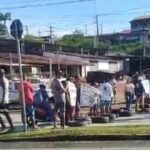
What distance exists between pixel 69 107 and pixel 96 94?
572 cm

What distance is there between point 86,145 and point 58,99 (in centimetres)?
366

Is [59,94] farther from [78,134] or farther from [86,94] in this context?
[86,94]

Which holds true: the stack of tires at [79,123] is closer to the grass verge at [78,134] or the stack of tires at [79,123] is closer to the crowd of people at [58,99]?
the crowd of people at [58,99]

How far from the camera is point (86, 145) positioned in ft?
41.6

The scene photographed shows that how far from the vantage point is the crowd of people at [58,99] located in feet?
51.9

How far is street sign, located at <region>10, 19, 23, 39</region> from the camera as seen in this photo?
1491cm

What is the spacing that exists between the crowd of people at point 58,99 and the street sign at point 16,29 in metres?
1.40

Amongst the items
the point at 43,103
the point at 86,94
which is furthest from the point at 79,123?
the point at 86,94

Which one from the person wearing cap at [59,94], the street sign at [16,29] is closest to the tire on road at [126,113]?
the person wearing cap at [59,94]

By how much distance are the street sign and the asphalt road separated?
3.09m

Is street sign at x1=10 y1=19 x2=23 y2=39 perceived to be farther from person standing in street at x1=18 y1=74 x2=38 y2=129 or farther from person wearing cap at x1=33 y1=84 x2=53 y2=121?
person wearing cap at x1=33 y1=84 x2=53 y2=121

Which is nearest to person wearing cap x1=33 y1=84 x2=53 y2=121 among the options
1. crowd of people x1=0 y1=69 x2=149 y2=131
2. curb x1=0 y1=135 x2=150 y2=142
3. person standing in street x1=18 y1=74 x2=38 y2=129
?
crowd of people x1=0 y1=69 x2=149 y2=131

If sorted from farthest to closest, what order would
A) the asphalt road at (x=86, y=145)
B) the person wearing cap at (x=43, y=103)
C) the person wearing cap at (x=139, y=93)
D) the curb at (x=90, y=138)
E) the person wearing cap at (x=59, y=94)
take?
the person wearing cap at (x=139, y=93), the person wearing cap at (x=43, y=103), the person wearing cap at (x=59, y=94), the curb at (x=90, y=138), the asphalt road at (x=86, y=145)

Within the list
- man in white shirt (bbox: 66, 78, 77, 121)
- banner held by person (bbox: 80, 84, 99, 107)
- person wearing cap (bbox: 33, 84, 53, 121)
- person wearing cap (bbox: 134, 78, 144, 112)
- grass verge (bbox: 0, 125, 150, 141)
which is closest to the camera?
grass verge (bbox: 0, 125, 150, 141)
